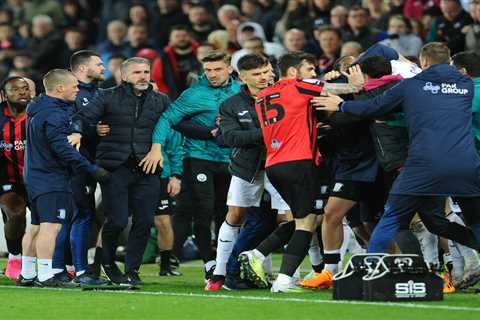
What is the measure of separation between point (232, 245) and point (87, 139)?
1888mm

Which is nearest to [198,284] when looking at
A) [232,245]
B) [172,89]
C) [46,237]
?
[232,245]

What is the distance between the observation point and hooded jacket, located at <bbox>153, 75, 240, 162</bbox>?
12.7 meters

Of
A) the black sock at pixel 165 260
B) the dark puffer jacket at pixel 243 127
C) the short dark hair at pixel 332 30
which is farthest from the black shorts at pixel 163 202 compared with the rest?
the short dark hair at pixel 332 30

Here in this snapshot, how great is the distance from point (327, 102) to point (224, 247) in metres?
1.84

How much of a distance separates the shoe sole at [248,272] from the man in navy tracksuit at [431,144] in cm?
124

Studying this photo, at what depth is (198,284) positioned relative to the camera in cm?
1259

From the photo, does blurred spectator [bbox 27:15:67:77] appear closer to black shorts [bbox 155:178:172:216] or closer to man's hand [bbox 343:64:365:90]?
black shorts [bbox 155:178:172:216]

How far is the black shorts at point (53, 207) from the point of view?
460 inches

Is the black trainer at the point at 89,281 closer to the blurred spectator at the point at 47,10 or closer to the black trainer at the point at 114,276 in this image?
the black trainer at the point at 114,276

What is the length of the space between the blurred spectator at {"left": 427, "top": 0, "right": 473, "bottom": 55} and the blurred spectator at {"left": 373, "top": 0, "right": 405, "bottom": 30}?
1.15m

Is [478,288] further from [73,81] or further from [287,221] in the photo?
[73,81]

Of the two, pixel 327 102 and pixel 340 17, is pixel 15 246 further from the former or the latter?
pixel 340 17

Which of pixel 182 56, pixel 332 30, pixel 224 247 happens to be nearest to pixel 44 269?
pixel 224 247

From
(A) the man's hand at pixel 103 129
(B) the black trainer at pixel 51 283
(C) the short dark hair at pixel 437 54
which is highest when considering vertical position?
(C) the short dark hair at pixel 437 54
